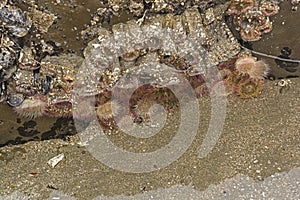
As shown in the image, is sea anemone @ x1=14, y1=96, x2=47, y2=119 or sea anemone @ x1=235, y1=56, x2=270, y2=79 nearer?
sea anemone @ x1=235, y1=56, x2=270, y2=79

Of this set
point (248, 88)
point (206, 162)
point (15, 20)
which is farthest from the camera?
point (248, 88)

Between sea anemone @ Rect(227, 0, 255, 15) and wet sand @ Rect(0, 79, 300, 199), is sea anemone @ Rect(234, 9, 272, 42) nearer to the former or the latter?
sea anemone @ Rect(227, 0, 255, 15)

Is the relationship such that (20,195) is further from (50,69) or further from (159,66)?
(159,66)

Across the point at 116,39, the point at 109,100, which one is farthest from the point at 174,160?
the point at 116,39

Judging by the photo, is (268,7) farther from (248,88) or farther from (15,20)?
(15,20)

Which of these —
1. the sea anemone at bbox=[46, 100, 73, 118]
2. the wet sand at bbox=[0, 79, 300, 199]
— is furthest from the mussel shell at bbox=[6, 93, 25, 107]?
the wet sand at bbox=[0, 79, 300, 199]

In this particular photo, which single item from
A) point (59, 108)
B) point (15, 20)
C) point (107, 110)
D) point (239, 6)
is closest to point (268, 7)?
point (239, 6)
